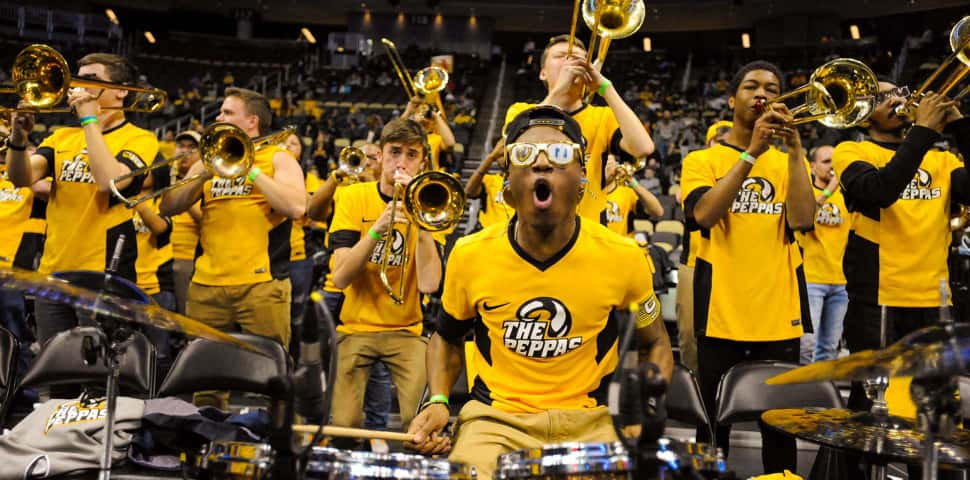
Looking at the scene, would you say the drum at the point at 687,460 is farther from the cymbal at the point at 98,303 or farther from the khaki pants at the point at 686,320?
the khaki pants at the point at 686,320

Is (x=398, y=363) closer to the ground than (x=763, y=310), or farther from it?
closer to the ground

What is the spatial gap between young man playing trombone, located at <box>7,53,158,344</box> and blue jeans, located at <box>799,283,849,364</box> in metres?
4.11

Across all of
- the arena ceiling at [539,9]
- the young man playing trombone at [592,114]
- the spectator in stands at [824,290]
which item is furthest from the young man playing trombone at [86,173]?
the arena ceiling at [539,9]

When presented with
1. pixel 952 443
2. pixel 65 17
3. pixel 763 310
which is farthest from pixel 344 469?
pixel 65 17

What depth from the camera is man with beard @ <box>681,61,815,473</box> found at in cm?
345

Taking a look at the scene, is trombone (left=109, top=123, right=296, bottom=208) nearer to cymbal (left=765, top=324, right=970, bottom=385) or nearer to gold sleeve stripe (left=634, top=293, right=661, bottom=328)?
gold sleeve stripe (left=634, top=293, right=661, bottom=328)

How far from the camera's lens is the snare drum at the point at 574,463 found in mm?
1826

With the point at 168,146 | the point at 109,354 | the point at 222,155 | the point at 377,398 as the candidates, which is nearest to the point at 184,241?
the point at 222,155

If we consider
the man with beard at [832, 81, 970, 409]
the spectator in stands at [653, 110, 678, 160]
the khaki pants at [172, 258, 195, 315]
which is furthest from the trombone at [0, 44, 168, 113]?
the spectator in stands at [653, 110, 678, 160]

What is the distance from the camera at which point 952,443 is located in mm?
2371

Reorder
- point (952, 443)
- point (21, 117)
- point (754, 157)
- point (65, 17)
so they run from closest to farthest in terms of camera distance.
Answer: point (952, 443) < point (754, 157) < point (21, 117) < point (65, 17)

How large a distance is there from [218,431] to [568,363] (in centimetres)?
134

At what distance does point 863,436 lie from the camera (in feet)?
7.73

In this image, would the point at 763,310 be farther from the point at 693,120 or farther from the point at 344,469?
the point at 693,120
